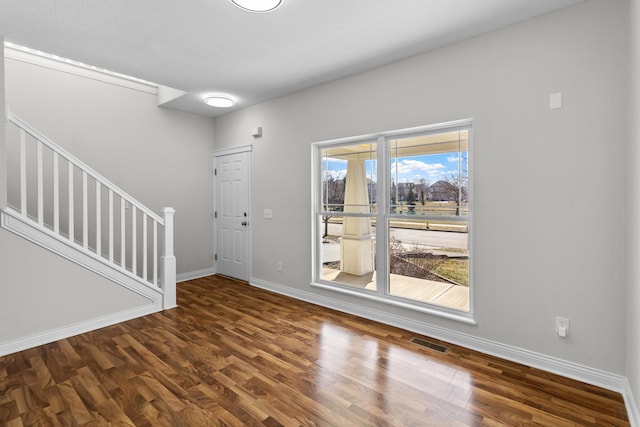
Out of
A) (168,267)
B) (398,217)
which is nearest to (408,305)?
(398,217)

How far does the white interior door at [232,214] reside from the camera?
5.03 m

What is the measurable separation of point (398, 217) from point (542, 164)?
1.34 m

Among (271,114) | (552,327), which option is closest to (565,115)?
(552,327)

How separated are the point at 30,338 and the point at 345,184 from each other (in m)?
3.42

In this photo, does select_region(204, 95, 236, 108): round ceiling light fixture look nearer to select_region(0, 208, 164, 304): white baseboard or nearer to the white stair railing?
the white stair railing

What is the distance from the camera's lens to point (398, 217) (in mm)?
3373

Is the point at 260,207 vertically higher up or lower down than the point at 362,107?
lower down

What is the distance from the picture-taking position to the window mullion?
135 inches

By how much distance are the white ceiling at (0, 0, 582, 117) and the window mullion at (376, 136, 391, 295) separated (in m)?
0.94

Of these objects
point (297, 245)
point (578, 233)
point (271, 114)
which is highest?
point (271, 114)

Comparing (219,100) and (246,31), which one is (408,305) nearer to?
(246,31)

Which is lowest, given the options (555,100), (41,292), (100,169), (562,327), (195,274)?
(195,274)

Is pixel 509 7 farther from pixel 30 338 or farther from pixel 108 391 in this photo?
pixel 30 338

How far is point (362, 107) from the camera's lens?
11.6ft
